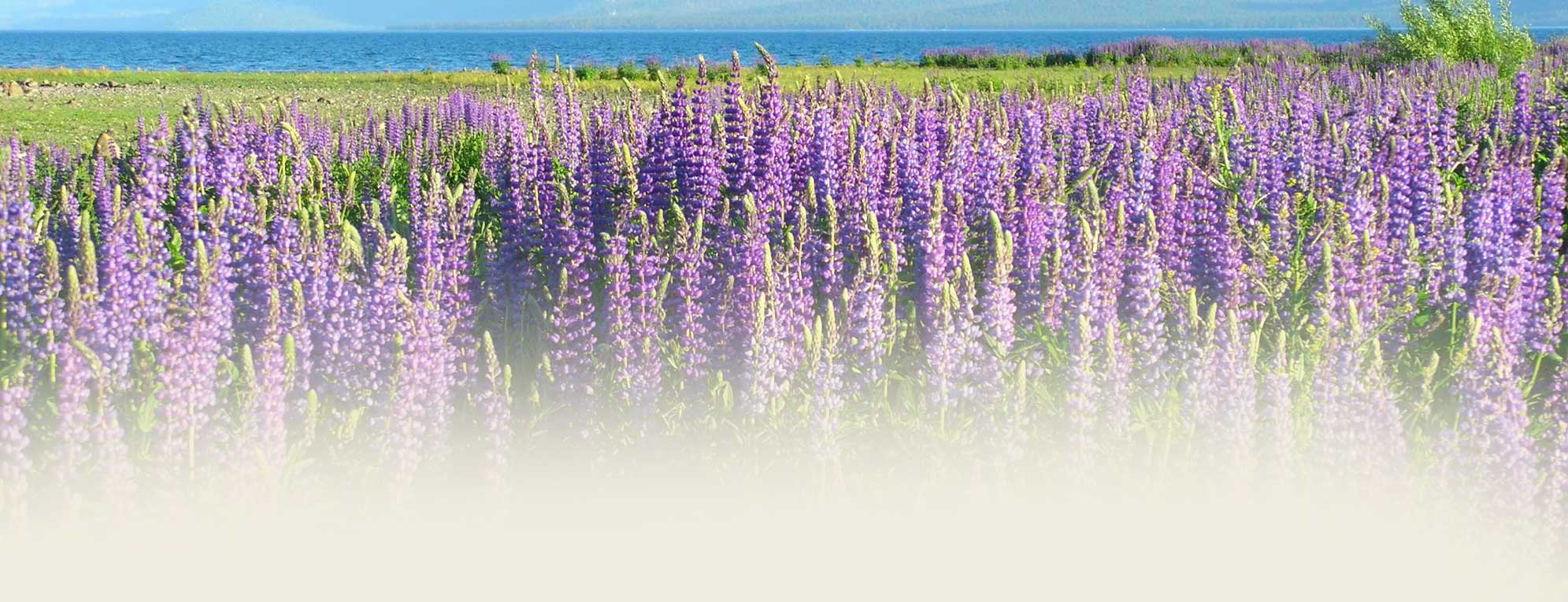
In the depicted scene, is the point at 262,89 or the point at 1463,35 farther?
the point at 262,89

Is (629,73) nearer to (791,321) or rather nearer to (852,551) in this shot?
(791,321)

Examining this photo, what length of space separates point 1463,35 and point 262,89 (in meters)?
22.1

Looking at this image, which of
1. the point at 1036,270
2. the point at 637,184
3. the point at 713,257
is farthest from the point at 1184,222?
the point at 637,184

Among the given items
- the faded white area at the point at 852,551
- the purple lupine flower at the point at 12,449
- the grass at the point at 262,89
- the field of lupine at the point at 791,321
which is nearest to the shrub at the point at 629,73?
the grass at the point at 262,89

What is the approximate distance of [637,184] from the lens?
16.8ft

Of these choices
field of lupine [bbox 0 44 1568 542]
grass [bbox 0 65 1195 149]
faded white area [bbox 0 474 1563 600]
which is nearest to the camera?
faded white area [bbox 0 474 1563 600]

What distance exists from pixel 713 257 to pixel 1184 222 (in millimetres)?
1846

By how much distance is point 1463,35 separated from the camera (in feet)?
64.8

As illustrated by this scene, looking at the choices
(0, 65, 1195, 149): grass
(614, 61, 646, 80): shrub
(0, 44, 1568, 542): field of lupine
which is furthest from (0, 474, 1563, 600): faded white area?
(614, 61, 646, 80): shrub

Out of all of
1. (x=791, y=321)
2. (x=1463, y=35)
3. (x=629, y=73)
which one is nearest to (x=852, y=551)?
(x=791, y=321)

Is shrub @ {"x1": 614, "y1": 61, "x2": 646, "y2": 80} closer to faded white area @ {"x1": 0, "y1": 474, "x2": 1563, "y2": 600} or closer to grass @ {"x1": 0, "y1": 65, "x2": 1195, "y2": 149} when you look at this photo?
grass @ {"x1": 0, "y1": 65, "x2": 1195, "y2": 149}

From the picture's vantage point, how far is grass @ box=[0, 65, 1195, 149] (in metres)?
14.4

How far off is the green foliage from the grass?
3987mm

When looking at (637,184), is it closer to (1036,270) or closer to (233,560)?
(1036,270)
